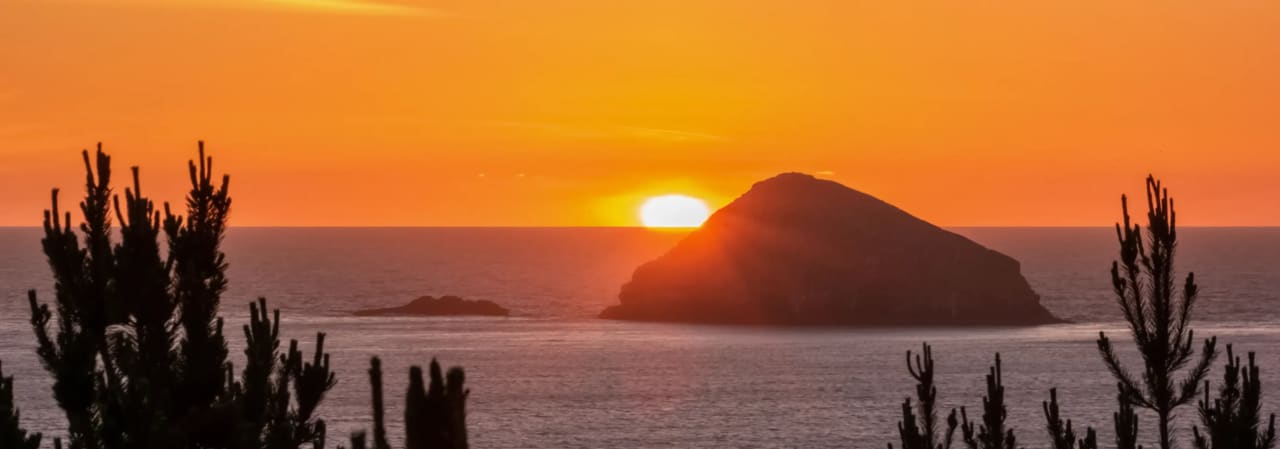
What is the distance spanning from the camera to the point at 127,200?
21.7 meters

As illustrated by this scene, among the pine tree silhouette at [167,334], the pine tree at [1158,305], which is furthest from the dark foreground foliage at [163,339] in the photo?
the pine tree at [1158,305]

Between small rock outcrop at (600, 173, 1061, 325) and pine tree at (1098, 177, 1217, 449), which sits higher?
small rock outcrop at (600, 173, 1061, 325)

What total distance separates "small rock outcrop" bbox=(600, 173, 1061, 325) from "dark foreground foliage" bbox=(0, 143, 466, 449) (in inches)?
6246

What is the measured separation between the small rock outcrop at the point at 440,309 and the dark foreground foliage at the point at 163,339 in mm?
162317

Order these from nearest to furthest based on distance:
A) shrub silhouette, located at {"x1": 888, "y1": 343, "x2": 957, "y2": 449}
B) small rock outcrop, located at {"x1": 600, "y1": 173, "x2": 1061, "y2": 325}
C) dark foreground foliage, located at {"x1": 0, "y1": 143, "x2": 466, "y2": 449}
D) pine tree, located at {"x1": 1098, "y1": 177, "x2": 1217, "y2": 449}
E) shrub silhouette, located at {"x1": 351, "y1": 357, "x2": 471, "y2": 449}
Answer: shrub silhouette, located at {"x1": 351, "y1": 357, "x2": 471, "y2": 449}
dark foreground foliage, located at {"x1": 0, "y1": 143, "x2": 466, "y2": 449}
pine tree, located at {"x1": 1098, "y1": 177, "x2": 1217, "y2": 449}
shrub silhouette, located at {"x1": 888, "y1": 343, "x2": 957, "y2": 449}
small rock outcrop, located at {"x1": 600, "y1": 173, "x2": 1061, "y2": 325}

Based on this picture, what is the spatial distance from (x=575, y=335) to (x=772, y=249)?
3243 centimetres

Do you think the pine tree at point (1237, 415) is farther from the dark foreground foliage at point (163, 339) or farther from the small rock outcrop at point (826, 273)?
the small rock outcrop at point (826, 273)

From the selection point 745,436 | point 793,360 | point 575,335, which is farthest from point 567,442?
point 575,335

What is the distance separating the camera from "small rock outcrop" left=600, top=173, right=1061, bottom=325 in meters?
178

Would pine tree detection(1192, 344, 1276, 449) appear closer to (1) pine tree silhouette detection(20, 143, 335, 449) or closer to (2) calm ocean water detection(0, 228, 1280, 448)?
(1) pine tree silhouette detection(20, 143, 335, 449)

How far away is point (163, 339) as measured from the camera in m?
21.6

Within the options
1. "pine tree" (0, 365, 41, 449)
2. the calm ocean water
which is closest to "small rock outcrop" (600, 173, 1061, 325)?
the calm ocean water

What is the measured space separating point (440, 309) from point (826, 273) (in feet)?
145

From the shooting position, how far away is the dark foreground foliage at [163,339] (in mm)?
21266
